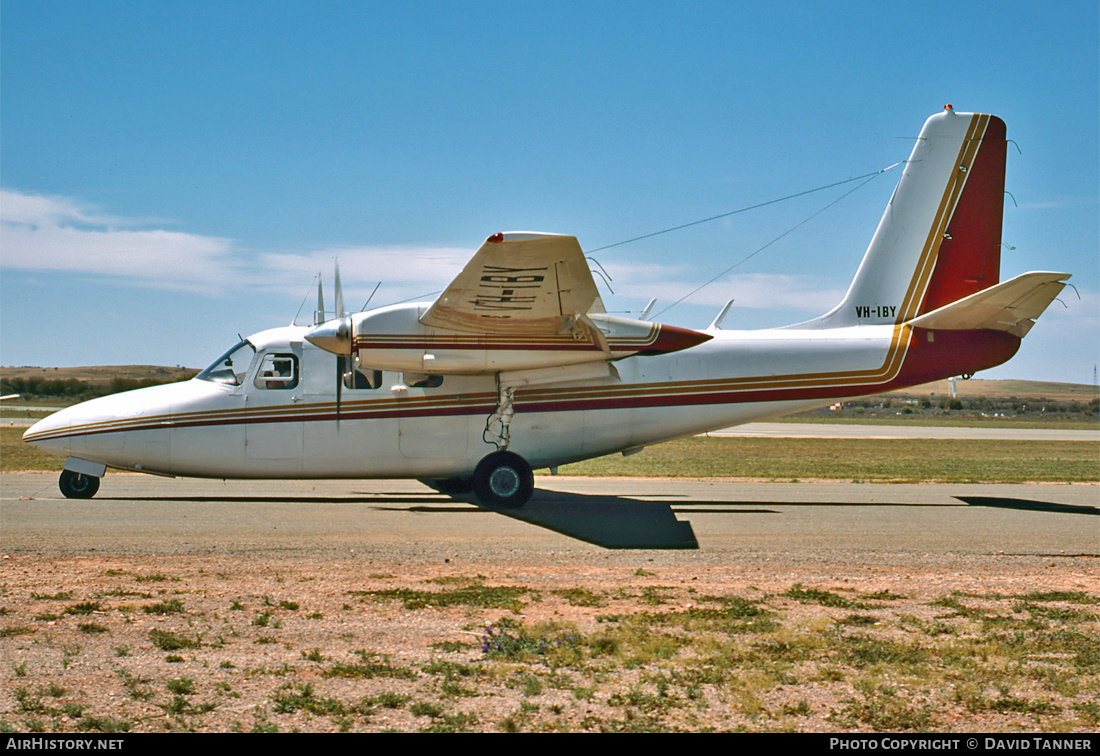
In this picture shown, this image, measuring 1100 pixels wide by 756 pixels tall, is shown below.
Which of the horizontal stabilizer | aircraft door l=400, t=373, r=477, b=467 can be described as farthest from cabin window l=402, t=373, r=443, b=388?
the horizontal stabilizer

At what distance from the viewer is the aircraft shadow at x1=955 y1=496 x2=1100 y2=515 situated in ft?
49.7

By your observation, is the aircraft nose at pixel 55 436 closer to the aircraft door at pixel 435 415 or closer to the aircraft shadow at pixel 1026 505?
the aircraft door at pixel 435 415

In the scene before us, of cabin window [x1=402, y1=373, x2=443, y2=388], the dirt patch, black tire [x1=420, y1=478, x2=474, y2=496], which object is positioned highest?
cabin window [x1=402, y1=373, x2=443, y2=388]

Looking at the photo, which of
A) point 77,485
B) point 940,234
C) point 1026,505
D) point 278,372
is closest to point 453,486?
point 278,372

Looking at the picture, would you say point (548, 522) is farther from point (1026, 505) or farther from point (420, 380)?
point (1026, 505)

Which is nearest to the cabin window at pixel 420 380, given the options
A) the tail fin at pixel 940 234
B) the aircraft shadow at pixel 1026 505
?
the tail fin at pixel 940 234

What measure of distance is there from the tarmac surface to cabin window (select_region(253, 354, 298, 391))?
76.7 inches

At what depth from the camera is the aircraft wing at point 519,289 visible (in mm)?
11203

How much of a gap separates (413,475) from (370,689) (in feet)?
32.4

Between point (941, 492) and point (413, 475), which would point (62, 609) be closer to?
point (413, 475)

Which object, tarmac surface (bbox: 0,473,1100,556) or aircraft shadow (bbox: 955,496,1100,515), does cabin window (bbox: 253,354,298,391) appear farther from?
aircraft shadow (bbox: 955,496,1100,515)

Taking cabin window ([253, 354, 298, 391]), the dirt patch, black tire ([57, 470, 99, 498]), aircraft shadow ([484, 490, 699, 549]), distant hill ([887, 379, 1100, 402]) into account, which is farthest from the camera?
distant hill ([887, 379, 1100, 402])

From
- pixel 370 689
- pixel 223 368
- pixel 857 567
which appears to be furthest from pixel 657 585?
pixel 223 368

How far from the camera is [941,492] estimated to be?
59.6ft
